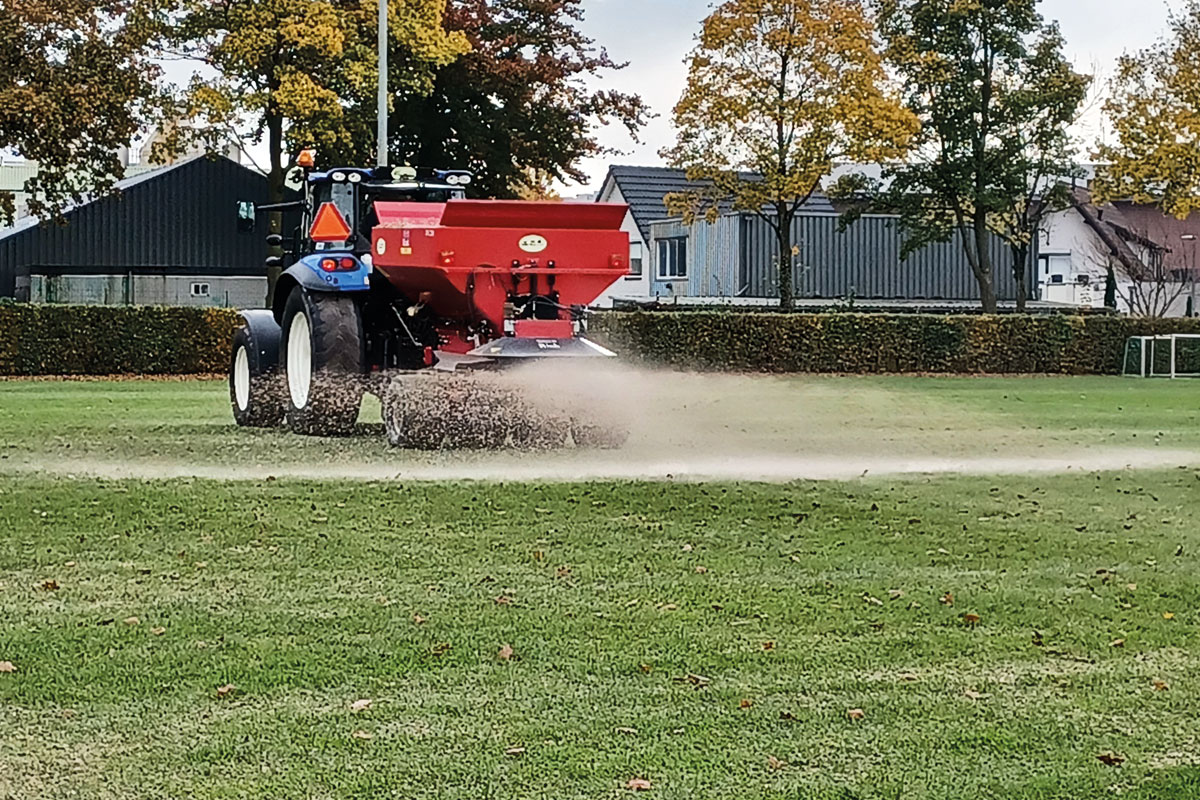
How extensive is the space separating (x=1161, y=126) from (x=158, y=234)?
2735 cm

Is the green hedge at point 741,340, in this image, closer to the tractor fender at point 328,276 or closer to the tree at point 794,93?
the tree at point 794,93

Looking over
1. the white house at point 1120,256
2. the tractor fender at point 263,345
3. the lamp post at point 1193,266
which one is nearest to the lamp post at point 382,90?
the tractor fender at point 263,345

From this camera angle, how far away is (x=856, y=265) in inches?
2037

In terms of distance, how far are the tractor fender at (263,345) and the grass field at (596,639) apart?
14.5 ft

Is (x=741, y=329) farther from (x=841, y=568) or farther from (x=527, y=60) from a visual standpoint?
(x=841, y=568)

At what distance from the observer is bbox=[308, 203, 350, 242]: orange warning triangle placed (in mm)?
14984

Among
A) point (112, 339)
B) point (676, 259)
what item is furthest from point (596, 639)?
point (676, 259)

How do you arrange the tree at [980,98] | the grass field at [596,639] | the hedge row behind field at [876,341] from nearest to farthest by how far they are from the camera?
the grass field at [596,639], the hedge row behind field at [876,341], the tree at [980,98]

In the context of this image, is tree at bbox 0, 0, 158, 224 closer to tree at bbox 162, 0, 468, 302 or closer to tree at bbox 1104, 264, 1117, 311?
tree at bbox 162, 0, 468, 302

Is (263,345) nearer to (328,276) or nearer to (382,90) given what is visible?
(328,276)

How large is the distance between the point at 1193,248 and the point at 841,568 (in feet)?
188

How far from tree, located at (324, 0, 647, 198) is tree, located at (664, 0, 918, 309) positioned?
22.3 feet

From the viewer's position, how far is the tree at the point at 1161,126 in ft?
119

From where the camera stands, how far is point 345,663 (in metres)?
5.90
